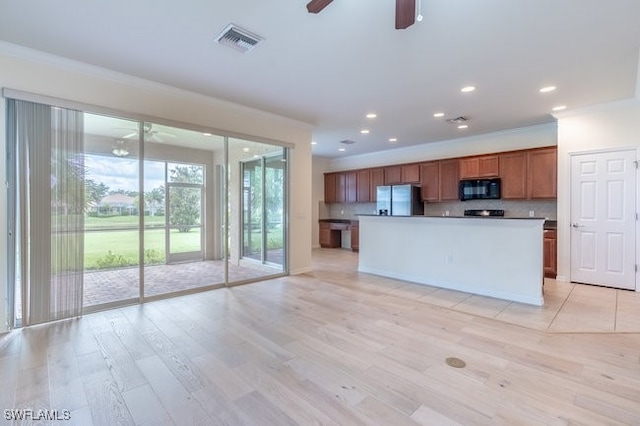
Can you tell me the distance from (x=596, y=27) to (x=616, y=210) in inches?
129

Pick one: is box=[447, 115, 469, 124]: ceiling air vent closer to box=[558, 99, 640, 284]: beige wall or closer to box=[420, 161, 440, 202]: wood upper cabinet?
box=[558, 99, 640, 284]: beige wall

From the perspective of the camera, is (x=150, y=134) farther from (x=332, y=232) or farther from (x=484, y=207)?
(x=484, y=207)

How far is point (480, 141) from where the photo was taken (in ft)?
22.0

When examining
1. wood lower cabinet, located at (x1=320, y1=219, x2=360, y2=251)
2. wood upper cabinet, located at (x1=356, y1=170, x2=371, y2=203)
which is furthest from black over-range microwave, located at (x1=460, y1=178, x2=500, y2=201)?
wood lower cabinet, located at (x1=320, y1=219, x2=360, y2=251)

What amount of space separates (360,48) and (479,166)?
4.57m

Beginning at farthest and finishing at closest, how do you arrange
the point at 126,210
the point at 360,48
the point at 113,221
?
the point at 126,210 → the point at 113,221 → the point at 360,48

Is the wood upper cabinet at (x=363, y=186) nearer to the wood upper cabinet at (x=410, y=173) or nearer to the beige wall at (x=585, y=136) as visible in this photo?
the wood upper cabinet at (x=410, y=173)

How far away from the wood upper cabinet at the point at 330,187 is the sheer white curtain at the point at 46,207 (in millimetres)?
6802

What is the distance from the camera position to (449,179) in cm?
697

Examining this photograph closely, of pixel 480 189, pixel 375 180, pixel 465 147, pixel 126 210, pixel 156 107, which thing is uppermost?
pixel 465 147

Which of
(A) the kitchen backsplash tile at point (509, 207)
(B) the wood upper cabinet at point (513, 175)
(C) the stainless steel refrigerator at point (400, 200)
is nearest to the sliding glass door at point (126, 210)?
(C) the stainless steel refrigerator at point (400, 200)

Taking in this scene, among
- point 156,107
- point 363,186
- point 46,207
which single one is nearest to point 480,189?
point 363,186

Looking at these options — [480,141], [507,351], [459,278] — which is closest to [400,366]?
[507,351]

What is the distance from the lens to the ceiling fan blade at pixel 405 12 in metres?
1.72
